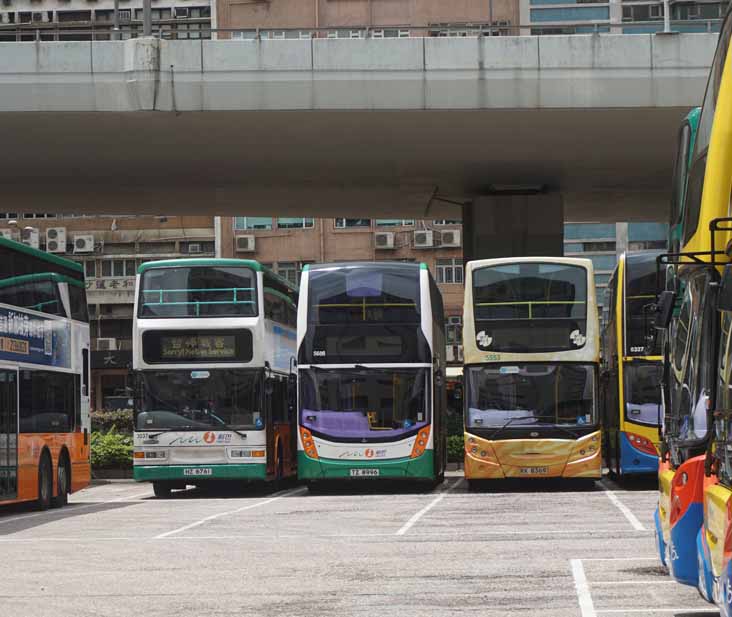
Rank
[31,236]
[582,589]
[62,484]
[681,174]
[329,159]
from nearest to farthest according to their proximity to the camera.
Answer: [681,174] → [582,589] → [62,484] → [329,159] → [31,236]

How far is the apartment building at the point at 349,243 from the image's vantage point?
71.1 meters

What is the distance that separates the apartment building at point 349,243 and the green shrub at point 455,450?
31.1m

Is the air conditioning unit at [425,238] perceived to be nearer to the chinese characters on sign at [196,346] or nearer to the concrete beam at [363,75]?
the concrete beam at [363,75]

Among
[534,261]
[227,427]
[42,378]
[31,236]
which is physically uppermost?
[31,236]

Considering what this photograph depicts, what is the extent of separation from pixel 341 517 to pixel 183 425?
271 inches

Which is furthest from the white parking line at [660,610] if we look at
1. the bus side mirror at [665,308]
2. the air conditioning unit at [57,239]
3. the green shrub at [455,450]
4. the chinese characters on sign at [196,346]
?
the air conditioning unit at [57,239]

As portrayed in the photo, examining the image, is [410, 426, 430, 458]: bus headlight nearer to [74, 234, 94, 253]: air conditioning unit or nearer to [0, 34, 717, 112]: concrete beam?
[0, 34, 717, 112]: concrete beam

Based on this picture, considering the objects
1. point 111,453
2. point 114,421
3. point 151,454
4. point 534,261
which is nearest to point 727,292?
point 534,261

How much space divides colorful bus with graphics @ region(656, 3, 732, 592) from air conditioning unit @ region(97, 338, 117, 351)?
6468 cm

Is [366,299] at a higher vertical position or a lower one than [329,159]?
lower

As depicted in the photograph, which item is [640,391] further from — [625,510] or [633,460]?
[625,510]

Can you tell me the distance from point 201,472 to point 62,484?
8.85 ft

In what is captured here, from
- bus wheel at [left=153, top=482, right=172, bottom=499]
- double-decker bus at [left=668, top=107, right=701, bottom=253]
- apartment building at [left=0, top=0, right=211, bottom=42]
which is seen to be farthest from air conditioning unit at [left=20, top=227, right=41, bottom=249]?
double-decker bus at [left=668, top=107, right=701, bottom=253]

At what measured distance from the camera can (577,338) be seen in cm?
2605
